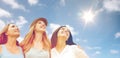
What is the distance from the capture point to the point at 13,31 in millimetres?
3256

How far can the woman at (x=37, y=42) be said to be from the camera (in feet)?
10.9

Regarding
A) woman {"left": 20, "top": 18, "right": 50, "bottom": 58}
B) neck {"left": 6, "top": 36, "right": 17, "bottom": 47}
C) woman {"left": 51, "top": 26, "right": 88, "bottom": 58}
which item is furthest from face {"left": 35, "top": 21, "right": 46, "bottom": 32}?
neck {"left": 6, "top": 36, "right": 17, "bottom": 47}

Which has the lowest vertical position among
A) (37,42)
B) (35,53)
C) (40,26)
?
(35,53)

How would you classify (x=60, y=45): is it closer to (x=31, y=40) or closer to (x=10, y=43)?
(x=31, y=40)

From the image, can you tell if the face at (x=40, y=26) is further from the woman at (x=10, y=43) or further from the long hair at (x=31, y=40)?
the woman at (x=10, y=43)

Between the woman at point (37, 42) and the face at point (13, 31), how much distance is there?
0.38 ft

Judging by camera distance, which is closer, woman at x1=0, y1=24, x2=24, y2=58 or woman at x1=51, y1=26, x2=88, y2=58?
woman at x1=0, y1=24, x2=24, y2=58

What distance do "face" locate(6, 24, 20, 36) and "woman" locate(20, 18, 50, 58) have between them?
0.12 m

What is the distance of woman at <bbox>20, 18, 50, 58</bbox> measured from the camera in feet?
10.9

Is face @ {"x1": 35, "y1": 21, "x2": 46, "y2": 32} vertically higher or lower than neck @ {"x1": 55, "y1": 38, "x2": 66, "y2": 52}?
higher

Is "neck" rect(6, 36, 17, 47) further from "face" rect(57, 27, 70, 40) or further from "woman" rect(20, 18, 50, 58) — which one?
"face" rect(57, 27, 70, 40)

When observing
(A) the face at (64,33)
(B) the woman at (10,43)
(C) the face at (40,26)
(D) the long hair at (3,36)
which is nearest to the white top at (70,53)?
(A) the face at (64,33)

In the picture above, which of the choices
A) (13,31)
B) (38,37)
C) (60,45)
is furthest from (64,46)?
(13,31)

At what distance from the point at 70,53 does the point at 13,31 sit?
2.08ft
